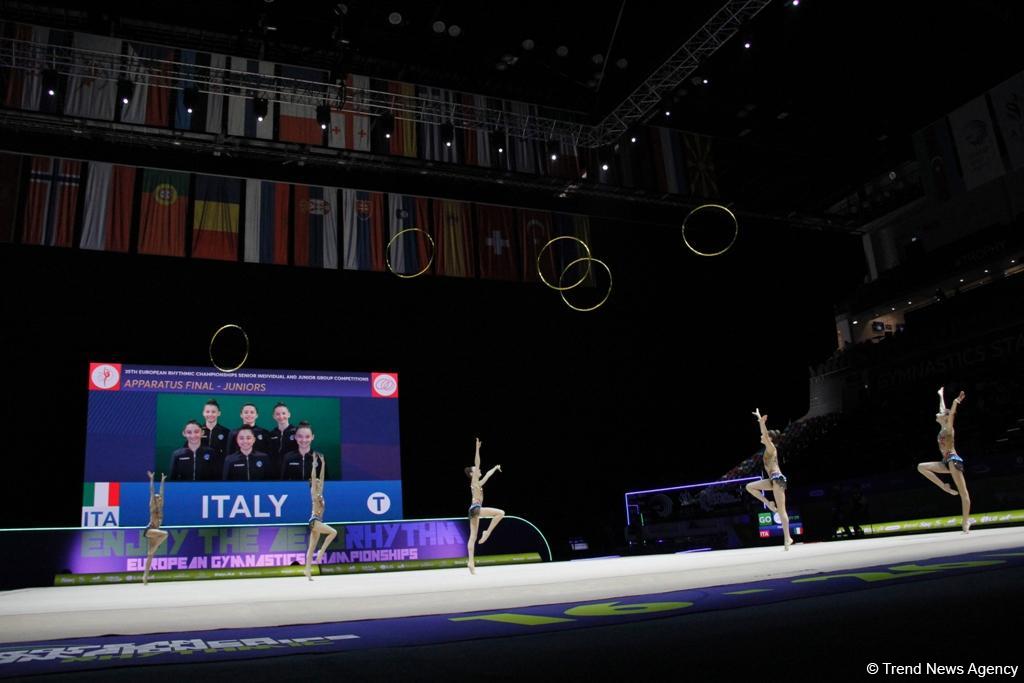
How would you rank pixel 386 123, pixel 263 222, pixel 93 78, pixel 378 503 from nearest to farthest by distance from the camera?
pixel 93 78
pixel 386 123
pixel 263 222
pixel 378 503

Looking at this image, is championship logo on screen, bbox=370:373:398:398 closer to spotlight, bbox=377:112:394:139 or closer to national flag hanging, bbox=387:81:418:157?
national flag hanging, bbox=387:81:418:157

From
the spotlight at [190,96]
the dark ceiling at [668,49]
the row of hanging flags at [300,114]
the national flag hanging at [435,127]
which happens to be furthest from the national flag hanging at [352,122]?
the spotlight at [190,96]

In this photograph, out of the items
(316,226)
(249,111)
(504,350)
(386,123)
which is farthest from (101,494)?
(504,350)

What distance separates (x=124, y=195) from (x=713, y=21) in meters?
13.0

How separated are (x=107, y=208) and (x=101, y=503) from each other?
6256mm

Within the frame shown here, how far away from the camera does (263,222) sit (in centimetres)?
1761

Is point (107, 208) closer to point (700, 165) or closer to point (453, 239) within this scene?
point (453, 239)

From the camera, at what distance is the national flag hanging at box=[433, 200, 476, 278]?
19.1 meters

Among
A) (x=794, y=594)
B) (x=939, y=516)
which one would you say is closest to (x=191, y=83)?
(x=794, y=594)

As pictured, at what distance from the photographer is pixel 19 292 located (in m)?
→ 17.2

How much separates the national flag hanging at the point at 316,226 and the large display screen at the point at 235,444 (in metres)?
2.85

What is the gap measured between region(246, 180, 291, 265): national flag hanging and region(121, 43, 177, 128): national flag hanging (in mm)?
2439

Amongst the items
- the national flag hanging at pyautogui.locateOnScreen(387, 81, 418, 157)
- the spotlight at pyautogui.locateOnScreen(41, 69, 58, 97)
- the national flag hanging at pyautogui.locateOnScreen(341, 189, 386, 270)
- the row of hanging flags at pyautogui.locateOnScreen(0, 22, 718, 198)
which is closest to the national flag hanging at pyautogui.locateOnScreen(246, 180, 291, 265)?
the national flag hanging at pyautogui.locateOnScreen(341, 189, 386, 270)

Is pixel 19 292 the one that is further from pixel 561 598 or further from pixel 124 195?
pixel 561 598
